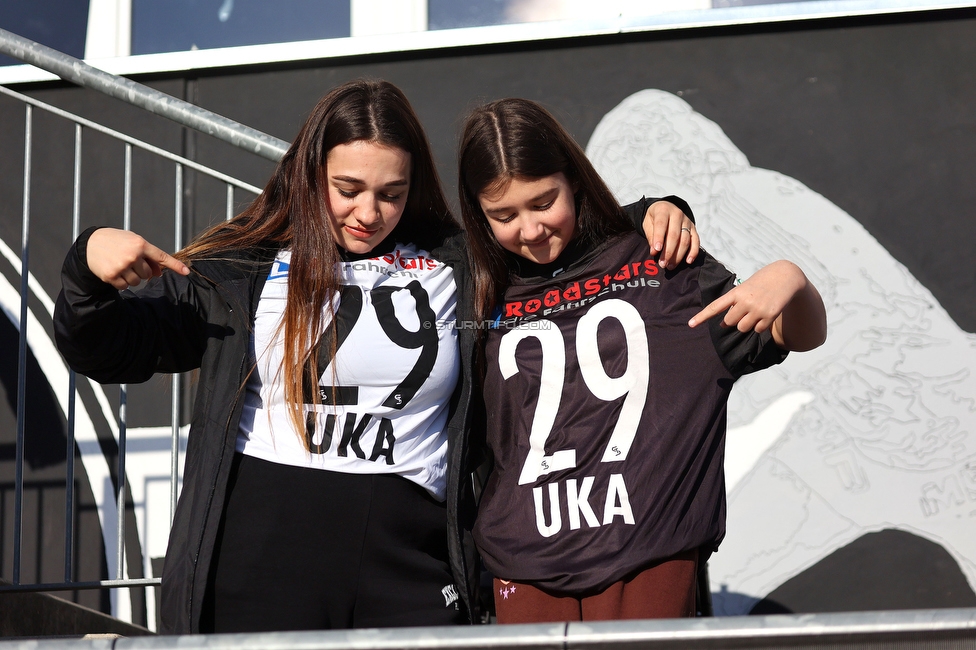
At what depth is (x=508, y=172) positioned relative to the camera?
5.32 feet

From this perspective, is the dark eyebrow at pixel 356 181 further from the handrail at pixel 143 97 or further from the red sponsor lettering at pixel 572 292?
the handrail at pixel 143 97

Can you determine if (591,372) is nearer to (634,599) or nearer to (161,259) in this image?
(634,599)

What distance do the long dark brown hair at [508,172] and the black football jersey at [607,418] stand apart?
60 millimetres

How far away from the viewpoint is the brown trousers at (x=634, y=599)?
1.38 metres

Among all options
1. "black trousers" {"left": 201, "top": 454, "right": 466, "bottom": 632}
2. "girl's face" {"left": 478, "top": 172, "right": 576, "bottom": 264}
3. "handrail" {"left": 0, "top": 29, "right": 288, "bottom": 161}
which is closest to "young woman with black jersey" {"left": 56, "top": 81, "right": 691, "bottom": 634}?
"black trousers" {"left": 201, "top": 454, "right": 466, "bottom": 632}

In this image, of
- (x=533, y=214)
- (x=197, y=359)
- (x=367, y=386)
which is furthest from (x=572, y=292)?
(x=197, y=359)

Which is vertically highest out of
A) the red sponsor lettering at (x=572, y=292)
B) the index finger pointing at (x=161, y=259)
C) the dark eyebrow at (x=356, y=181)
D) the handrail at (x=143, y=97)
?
the handrail at (x=143, y=97)

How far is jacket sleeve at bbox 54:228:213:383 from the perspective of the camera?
1.36 metres

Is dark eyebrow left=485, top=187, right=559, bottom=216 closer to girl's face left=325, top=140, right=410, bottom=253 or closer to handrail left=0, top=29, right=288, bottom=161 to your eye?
girl's face left=325, top=140, right=410, bottom=253

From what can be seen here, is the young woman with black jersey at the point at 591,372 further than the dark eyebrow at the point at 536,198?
No

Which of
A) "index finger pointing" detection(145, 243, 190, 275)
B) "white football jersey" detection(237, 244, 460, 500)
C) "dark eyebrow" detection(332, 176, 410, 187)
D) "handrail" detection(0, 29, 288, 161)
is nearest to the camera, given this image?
"index finger pointing" detection(145, 243, 190, 275)

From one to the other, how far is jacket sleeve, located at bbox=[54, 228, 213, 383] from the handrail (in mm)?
607

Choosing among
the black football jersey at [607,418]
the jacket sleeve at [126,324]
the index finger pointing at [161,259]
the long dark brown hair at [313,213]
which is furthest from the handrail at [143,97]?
the black football jersey at [607,418]

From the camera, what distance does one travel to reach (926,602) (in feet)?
8.82
